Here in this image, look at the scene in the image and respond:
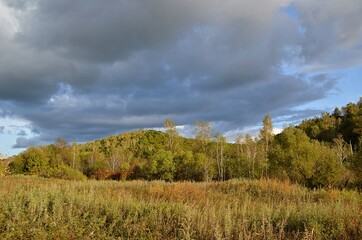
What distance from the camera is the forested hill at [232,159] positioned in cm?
3412

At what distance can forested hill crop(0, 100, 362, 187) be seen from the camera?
34125mm

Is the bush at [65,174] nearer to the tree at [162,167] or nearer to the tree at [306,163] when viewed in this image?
the tree at [162,167]

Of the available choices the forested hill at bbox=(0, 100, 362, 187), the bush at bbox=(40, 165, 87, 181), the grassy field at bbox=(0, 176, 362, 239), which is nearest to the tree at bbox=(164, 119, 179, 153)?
the forested hill at bbox=(0, 100, 362, 187)

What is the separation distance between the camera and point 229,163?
207 ft

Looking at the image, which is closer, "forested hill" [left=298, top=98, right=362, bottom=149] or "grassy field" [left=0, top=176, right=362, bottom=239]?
"grassy field" [left=0, top=176, right=362, bottom=239]

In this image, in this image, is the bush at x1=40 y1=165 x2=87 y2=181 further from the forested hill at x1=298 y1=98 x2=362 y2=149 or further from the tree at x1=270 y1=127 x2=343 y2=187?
the forested hill at x1=298 y1=98 x2=362 y2=149

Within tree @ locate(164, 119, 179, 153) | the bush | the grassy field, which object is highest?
tree @ locate(164, 119, 179, 153)

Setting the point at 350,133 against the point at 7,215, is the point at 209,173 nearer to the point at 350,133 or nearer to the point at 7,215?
the point at 7,215

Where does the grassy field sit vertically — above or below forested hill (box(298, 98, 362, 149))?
below

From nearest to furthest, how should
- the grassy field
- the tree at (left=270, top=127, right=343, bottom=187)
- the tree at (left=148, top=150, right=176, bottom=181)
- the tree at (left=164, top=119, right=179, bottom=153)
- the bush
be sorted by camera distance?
the grassy field, the tree at (left=270, top=127, right=343, bottom=187), the bush, the tree at (left=148, top=150, right=176, bottom=181), the tree at (left=164, top=119, right=179, bottom=153)

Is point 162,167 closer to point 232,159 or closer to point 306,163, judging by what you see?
point 232,159

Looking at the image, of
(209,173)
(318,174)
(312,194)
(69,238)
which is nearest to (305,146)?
(318,174)

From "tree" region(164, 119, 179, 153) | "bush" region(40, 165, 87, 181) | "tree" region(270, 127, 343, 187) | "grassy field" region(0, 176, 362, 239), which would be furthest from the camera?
"tree" region(164, 119, 179, 153)

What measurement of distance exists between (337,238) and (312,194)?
12952 millimetres
